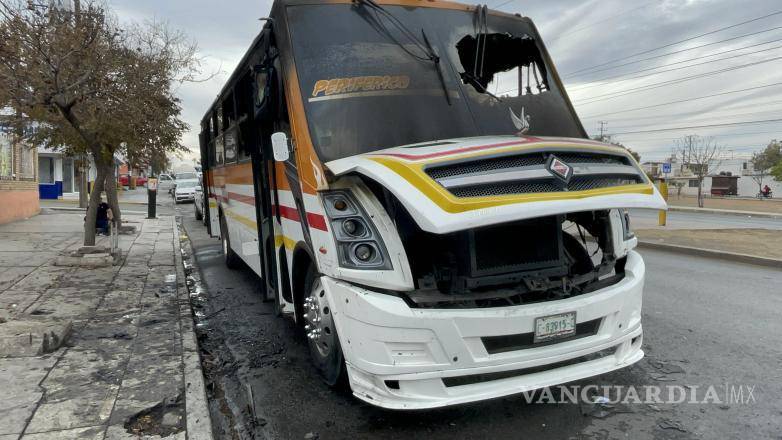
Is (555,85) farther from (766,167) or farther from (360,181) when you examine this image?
(766,167)

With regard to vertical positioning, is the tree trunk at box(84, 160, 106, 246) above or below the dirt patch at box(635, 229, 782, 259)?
above

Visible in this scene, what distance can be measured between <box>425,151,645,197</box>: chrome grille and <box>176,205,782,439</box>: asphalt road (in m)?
1.53

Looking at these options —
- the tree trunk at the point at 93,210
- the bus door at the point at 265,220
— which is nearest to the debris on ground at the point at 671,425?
the bus door at the point at 265,220

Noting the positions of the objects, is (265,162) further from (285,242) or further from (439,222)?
(439,222)

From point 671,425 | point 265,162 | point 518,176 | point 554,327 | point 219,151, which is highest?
point 219,151

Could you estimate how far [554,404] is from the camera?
377cm

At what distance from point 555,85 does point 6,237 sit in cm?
1274

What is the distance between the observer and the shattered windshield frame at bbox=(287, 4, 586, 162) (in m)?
4.01

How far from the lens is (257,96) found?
4805 mm

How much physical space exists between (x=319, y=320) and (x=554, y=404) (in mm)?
1730

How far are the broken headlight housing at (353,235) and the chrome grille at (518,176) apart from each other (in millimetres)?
584

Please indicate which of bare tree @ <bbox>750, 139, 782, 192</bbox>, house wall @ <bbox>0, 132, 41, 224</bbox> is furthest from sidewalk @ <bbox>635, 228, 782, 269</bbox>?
bare tree @ <bbox>750, 139, 782, 192</bbox>

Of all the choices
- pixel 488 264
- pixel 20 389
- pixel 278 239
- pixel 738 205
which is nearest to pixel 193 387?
pixel 20 389

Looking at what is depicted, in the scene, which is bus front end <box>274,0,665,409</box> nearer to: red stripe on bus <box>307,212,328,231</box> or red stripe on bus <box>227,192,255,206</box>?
red stripe on bus <box>307,212,328,231</box>
